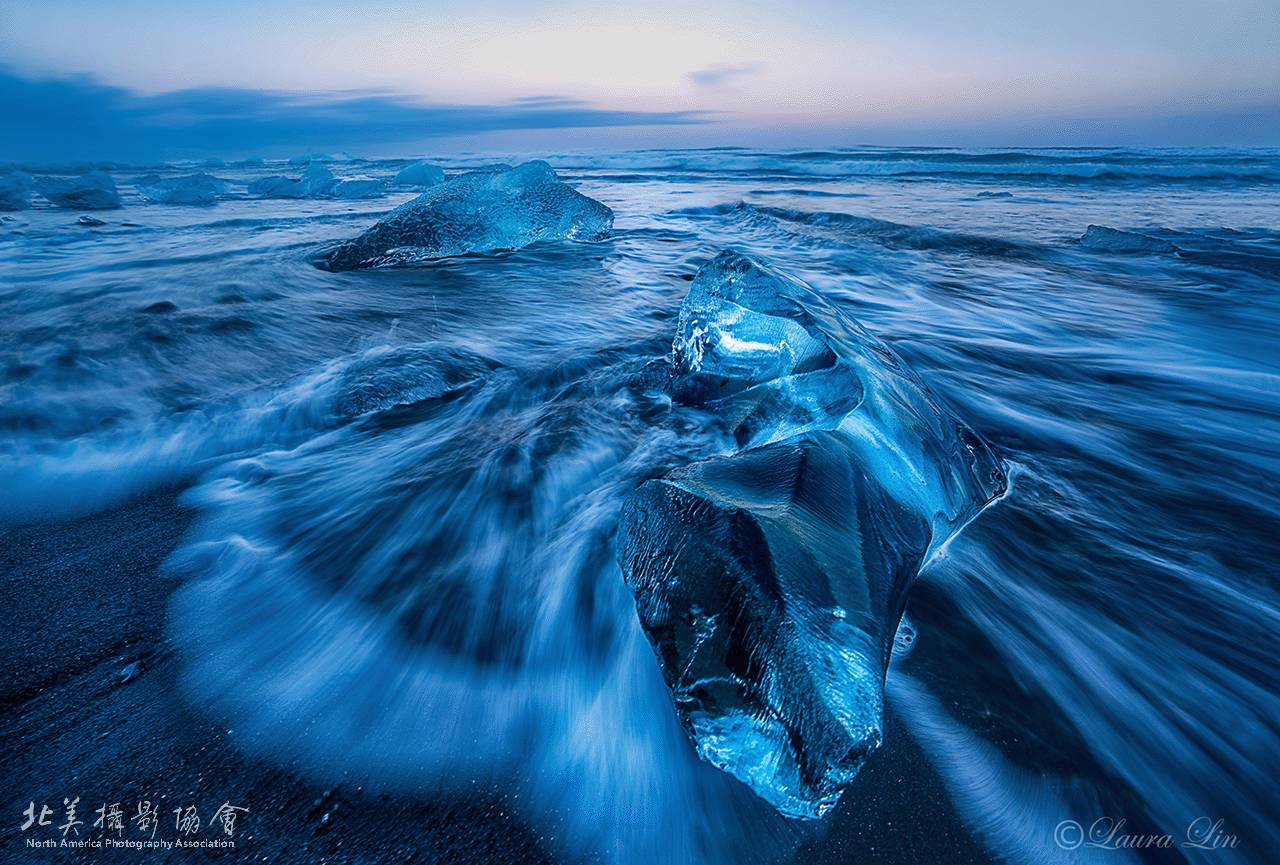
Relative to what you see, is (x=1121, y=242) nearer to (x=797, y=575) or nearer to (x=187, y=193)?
(x=797, y=575)

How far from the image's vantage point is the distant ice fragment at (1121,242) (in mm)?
7203

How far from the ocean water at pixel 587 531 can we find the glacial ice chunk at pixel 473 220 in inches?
29.0

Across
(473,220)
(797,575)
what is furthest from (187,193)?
(797,575)

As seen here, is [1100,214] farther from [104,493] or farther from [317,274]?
[104,493]

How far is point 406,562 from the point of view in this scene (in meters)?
1.96

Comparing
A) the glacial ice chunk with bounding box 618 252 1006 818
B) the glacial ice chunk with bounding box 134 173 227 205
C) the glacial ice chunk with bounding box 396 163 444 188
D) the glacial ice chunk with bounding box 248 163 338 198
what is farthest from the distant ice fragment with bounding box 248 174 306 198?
the glacial ice chunk with bounding box 618 252 1006 818

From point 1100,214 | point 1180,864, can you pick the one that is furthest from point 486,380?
point 1100,214

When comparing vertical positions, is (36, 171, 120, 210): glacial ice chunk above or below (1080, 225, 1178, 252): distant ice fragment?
below

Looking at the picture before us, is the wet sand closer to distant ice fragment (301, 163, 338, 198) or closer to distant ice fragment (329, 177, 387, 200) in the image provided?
distant ice fragment (329, 177, 387, 200)

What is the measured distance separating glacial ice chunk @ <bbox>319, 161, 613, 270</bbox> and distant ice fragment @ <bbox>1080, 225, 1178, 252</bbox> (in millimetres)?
7034

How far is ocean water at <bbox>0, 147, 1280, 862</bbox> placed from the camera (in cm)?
129

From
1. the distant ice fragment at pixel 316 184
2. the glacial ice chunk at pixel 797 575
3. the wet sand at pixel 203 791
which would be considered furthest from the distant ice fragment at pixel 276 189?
the glacial ice chunk at pixel 797 575

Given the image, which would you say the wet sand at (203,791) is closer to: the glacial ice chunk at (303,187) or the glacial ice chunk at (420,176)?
the glacial ice chunk at (303,187)

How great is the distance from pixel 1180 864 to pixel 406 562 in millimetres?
2201
